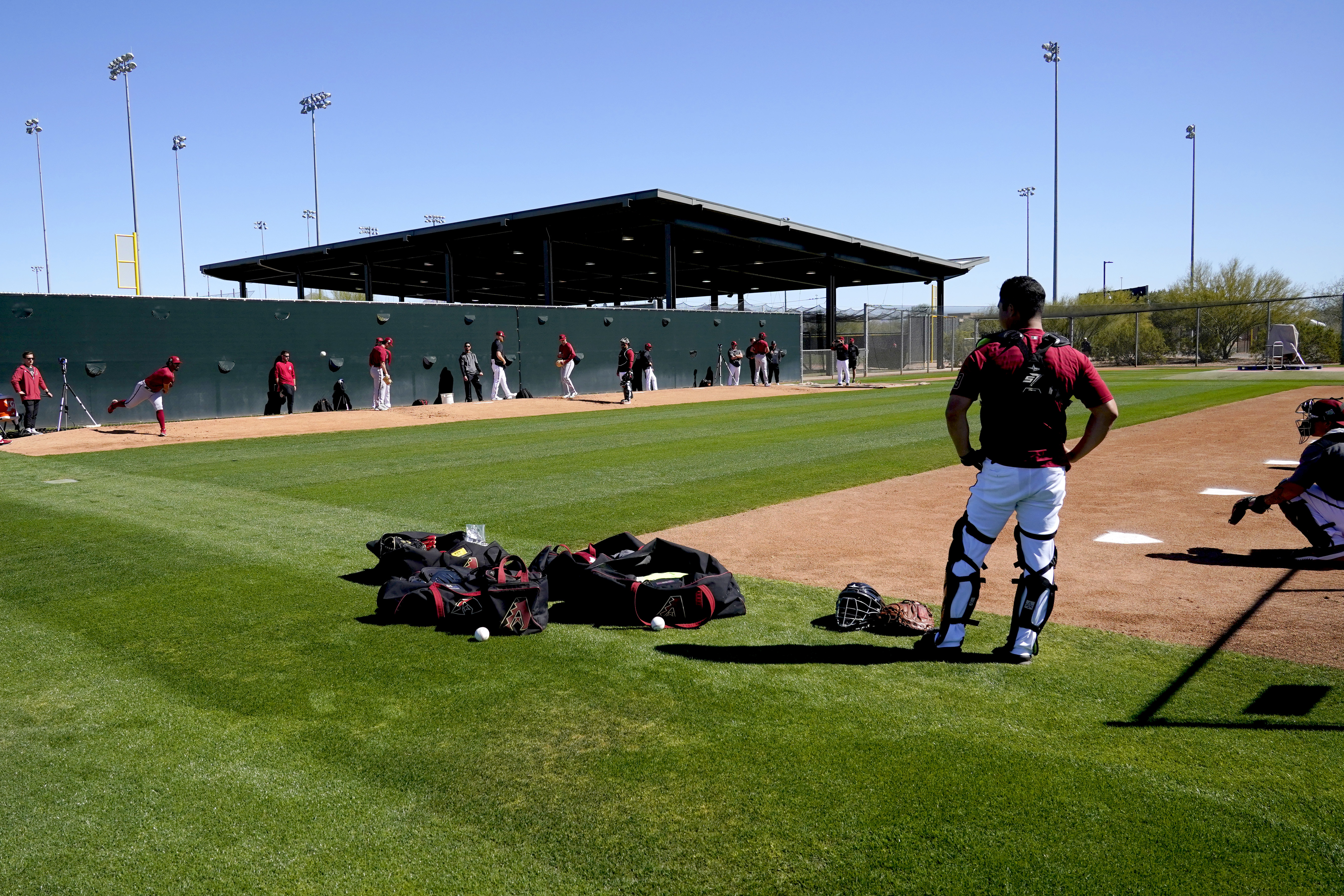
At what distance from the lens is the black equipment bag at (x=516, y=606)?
5938 millimetres

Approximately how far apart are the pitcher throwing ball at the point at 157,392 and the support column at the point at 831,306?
3353cm

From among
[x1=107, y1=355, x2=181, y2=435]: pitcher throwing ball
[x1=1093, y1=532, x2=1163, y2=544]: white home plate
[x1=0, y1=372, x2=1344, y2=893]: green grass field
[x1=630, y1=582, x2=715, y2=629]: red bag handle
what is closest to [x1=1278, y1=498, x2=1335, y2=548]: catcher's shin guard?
[x1=1093, y1=532, x2=1163, y2=544]: white home plate

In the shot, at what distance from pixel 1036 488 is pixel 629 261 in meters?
51.7

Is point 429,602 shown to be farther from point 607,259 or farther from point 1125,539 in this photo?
point 607,259

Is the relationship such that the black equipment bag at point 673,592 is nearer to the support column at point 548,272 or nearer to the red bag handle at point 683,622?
the red bag handle at point 683,622

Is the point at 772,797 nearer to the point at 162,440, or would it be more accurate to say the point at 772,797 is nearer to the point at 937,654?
the point at 937,654

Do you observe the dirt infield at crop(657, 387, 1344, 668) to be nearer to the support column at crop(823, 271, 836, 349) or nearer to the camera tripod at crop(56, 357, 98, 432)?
the camera tripod at crop(56, 357, 98, 432)

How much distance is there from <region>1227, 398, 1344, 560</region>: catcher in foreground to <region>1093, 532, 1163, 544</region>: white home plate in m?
0.85

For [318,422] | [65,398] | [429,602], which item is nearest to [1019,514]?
[429,602]

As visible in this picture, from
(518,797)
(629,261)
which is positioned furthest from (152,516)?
(629,261)

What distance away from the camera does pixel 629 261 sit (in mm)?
55188

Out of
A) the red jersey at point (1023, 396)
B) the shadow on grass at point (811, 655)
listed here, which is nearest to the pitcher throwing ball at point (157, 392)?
the shadow on grass at point (811, 655)

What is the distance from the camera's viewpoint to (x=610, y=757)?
412 cm

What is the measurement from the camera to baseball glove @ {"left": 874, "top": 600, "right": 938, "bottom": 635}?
230 inches
